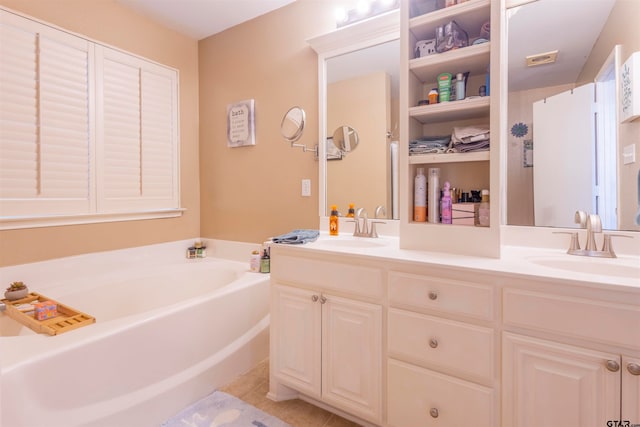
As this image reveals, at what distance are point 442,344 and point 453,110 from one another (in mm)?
992

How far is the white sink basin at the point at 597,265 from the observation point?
112cm

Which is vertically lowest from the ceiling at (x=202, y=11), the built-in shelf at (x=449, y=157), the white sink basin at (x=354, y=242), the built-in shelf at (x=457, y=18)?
the white sink basin at (x=354, y=242)

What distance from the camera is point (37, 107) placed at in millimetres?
1864

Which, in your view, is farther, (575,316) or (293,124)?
(293,124)

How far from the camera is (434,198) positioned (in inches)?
59.6

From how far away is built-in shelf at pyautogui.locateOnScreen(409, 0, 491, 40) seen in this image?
1345mm

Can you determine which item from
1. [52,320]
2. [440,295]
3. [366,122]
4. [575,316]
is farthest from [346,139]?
[52,320]

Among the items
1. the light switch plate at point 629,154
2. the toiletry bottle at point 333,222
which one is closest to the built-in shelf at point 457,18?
the light switch plate at point 629,154

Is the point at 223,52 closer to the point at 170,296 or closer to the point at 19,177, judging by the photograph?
the point at 19,177

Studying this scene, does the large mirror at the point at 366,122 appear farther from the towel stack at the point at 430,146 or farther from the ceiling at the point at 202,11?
the ceiling at the point at 202,11

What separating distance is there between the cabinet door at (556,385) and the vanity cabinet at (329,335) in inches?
18.9

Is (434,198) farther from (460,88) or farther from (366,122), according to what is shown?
(366,122)

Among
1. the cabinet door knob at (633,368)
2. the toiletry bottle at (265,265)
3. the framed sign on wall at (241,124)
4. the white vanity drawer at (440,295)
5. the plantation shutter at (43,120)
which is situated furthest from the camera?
the framed sign on wall at (241,124)

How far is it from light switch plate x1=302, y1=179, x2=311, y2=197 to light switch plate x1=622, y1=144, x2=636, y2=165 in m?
1.59
